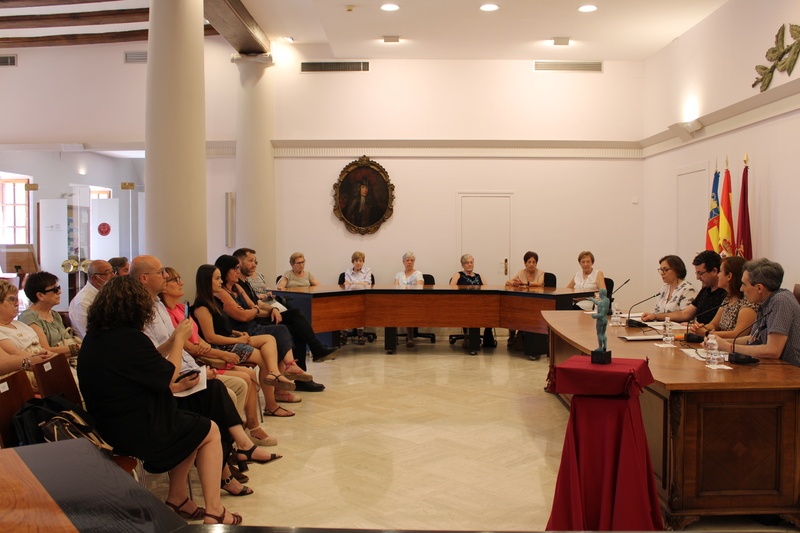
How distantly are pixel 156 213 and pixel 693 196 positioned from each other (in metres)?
6.48

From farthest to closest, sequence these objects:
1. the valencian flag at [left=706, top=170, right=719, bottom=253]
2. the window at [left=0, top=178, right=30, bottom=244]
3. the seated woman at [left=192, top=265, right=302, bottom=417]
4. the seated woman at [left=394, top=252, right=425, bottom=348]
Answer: the window at [left=0, top=178, right=30, bottom=244] < the seated woman at [left=394, top=252, right=425, bottom=348] < the valencian flag at [left=706, top=170, right=719, bottom=253] < the seated woman at [left=192, top=265, right=302, bottom=417]

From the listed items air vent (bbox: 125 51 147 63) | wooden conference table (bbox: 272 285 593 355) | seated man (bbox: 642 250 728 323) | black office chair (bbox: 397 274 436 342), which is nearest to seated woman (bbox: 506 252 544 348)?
wooden conference table (bbox: 272 285 593 355)

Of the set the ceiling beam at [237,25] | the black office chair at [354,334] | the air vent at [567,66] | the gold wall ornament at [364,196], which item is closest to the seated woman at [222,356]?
the black office chair at [354,334]

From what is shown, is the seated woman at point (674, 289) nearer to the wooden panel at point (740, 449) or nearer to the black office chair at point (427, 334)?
the wooden panel at point (740, 449)

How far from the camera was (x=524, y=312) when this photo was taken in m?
7.38

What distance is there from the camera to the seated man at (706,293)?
4.95 m

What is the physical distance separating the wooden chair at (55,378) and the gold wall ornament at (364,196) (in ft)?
22.0

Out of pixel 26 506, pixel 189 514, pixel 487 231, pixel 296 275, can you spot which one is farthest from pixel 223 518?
pixel 487 231

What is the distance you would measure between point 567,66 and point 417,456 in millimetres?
7385

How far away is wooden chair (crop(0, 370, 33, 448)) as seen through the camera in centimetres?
246

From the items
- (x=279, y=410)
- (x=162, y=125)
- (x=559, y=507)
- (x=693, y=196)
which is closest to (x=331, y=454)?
(x=279, y=410)

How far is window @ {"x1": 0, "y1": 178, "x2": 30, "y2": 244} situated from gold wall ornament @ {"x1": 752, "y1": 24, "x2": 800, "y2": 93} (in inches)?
406

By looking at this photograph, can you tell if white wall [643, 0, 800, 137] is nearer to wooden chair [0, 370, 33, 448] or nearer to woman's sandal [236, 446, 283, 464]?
woman's sandal [236, 446, 283, 464]

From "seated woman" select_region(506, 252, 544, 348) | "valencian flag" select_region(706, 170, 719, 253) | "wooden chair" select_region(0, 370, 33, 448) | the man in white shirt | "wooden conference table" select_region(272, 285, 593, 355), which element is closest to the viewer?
"wooden chair" select_region(0, 370, 33, 448)
